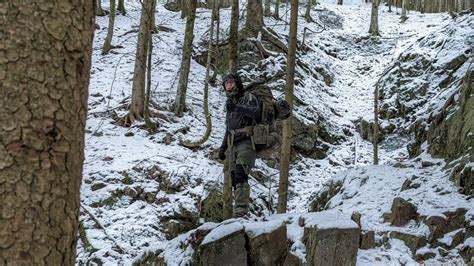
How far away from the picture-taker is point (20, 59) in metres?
1.27

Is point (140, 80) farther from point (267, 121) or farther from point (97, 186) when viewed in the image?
point (267, 121)

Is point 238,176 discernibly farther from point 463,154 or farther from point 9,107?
point 9,107

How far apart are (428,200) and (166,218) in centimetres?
411

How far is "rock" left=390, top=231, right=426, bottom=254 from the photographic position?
542 cm

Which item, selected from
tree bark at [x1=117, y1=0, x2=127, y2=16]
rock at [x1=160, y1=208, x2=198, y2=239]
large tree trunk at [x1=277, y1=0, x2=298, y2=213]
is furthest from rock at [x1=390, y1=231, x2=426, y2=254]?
tree bark at [x1=117, y1=0, x2=127, y2=16]

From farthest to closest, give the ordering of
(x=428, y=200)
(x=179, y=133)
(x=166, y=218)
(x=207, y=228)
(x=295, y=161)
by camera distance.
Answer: (x=295, y=161)
(x=179, y=133)
(x=166, y=218)
(x=428, y=200)
(x=207, y=228)

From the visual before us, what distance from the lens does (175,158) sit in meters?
9.06

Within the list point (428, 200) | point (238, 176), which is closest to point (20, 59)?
point (238, 176)

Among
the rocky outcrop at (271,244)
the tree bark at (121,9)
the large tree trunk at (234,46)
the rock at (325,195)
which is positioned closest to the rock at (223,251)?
the rocky outcrop at (271,244)

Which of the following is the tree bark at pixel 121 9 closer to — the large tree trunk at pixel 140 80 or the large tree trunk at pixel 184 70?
the large tree trunk at pixel 140 80

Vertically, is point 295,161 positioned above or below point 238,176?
below

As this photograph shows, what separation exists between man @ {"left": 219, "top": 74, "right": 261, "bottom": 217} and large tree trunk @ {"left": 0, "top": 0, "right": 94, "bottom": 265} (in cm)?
412

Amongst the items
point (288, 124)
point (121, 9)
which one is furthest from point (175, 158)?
point (121, 9)

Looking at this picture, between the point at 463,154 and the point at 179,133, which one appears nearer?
the point at 463,154
